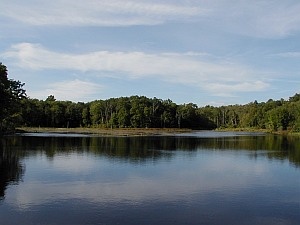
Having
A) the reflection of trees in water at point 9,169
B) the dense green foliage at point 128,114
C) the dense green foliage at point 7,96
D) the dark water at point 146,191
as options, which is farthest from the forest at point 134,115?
the dark water at point 146,191

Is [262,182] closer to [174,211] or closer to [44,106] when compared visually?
[174,211]

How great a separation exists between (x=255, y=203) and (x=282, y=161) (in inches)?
808

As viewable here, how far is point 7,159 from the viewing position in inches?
1455

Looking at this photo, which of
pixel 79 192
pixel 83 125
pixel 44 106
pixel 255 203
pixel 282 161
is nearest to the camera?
pixel 255 203

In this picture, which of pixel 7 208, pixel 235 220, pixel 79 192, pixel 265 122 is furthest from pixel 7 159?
pixel 265 122

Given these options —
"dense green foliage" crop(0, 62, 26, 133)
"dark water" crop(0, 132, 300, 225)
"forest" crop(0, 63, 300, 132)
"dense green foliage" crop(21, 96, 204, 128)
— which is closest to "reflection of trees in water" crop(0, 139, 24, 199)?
"dark water" crop(0, 132, 300, 225)

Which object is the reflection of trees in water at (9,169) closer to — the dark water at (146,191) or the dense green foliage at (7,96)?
the dark water at (146,191)

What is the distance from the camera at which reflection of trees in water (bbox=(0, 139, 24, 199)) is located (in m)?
25.5

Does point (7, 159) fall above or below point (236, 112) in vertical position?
below

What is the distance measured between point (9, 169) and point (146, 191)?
12.9 metres

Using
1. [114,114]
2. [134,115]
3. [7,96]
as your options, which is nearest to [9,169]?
[7,96]

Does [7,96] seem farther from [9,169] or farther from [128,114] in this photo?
[128,114]

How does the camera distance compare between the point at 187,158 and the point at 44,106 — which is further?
the point at 44,106

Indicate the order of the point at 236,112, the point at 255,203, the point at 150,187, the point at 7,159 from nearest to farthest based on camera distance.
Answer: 1. the point at 255,203
2. the point at 150,187
3. the point at 7,159
4. the point at 236,112
